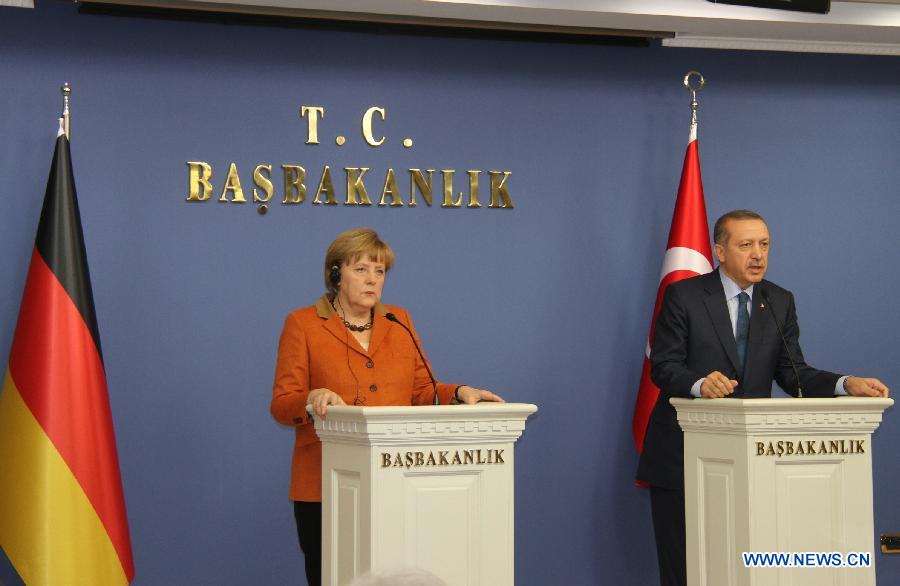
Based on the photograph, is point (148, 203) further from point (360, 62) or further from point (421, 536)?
point (421, 536)

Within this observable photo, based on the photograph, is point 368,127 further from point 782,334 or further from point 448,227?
point 782,334

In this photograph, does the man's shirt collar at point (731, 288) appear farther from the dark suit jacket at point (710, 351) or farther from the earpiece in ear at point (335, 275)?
the earpiece in ear at point (335, 275)

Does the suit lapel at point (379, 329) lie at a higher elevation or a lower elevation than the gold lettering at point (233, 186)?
lower

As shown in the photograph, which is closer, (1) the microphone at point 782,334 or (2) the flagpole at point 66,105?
(1) the microphone at point 782,334

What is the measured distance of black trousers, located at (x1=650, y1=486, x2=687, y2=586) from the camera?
12.3 ft

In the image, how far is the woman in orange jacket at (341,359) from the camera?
3.25m

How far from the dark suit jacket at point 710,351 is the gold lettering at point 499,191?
138 cm

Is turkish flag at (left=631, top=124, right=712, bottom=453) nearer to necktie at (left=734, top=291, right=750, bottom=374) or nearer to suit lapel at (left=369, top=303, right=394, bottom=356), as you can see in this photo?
necktie at (left=734, top=291, right=750, bottom=374)

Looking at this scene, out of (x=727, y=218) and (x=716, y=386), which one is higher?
(x=727, y=218)

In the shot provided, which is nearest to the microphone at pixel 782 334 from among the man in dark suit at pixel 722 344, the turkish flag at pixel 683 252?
the man in dark suit at pixel 722 344

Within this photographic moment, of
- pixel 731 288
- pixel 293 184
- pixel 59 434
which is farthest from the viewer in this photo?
pixel 293 184

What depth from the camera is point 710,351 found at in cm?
366

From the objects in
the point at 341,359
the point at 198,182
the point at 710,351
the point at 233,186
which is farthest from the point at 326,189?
the point at 710,351

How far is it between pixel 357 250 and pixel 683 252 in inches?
79.8
